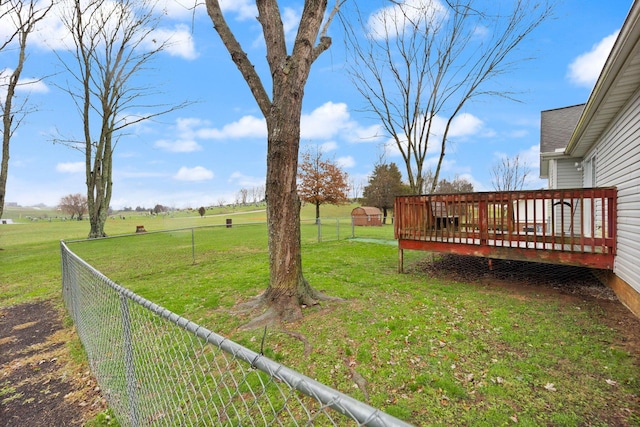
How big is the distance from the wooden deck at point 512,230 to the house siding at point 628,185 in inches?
6.8

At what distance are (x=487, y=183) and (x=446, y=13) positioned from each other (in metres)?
20.9

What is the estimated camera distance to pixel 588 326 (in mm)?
3621

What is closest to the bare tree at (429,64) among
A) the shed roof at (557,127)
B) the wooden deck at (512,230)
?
the shed roof at (557,127)

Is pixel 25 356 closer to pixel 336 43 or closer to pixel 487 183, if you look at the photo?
pixel 336 43

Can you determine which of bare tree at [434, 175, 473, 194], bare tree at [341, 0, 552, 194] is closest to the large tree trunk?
bare tree at [341, 0, 552, 194]

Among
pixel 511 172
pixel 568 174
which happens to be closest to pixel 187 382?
pixel 568 174

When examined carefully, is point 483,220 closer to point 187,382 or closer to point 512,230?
point 512,230

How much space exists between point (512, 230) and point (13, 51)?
17713 millimetres

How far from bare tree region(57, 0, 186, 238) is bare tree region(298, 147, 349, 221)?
14677 millimetres

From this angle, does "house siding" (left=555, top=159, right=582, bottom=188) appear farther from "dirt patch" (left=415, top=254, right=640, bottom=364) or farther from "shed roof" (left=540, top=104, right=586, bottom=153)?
"dirt patch" (left=415, top=254, right=640, bottom=364)

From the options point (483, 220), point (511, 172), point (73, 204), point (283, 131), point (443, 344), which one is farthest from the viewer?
point (73, 204)

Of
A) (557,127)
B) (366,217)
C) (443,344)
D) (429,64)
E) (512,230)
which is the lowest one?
(443,344)

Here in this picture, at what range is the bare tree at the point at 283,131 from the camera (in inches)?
157

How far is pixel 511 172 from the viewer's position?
26.6 m
